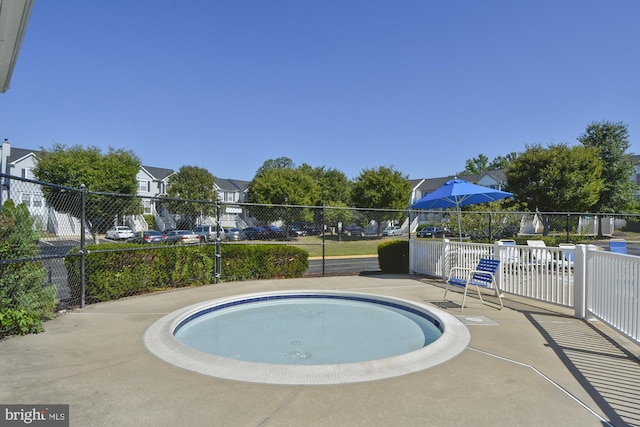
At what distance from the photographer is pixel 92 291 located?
6898 mm

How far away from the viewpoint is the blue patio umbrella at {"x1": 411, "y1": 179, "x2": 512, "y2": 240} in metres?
9.02

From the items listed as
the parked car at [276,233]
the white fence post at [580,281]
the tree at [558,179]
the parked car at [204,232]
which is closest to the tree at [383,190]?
the tree at [558,179]

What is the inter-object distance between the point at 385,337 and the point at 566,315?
3.16 m

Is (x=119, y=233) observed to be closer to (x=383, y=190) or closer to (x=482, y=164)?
(x=383, y=190)

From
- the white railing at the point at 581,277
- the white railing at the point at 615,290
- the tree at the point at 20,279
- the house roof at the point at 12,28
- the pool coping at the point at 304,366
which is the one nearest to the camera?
the house roof at the point at 12,28

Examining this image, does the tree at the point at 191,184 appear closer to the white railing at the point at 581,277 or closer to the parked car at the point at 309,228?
the parked car at the point at 309,228

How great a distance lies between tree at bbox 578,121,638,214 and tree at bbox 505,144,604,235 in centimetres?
431

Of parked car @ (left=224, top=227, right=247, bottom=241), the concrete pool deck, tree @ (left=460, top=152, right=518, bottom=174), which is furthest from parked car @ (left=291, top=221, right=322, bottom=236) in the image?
tree @ (left=460, top=152, right=518, bottom=174)

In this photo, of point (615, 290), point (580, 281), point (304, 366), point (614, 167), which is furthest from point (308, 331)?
point (614, 167)

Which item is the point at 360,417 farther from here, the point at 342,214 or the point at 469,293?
the point at 342,214

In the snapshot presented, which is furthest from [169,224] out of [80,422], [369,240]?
[369,240]

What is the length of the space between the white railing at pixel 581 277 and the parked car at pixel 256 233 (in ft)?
38.8

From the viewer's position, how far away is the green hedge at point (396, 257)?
11.5 m

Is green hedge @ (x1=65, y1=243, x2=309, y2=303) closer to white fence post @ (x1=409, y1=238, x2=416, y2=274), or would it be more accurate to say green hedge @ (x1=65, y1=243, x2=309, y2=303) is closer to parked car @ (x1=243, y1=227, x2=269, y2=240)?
white fence post @ (x1=409, y1=238, x2=416, y2=274)
